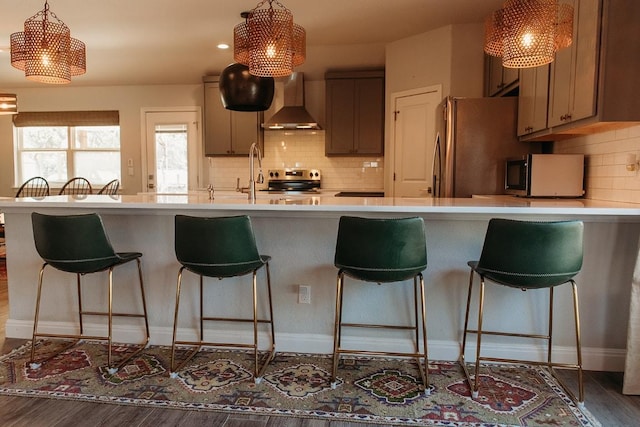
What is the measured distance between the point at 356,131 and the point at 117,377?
428 centimetres

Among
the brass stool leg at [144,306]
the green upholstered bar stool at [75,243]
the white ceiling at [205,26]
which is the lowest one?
the brass stool leg at [144,306]

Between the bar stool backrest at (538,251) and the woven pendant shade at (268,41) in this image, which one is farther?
the woven pendant shade at (268,41)

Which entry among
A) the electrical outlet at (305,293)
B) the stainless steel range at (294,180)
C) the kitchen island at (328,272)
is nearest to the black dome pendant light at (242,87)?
the kitchen island at (328,272)

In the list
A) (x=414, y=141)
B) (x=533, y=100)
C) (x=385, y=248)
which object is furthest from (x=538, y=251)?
(x=414, y=141)

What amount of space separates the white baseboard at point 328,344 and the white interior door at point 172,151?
12.8 ft

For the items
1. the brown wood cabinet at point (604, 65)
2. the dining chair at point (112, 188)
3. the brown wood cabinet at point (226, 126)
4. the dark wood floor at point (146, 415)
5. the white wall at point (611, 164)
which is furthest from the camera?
the dining chair at point (112, 188)

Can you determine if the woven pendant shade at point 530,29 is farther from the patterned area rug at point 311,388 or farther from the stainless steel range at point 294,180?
the stainless steel range at point 294,180

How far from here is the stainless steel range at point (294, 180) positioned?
19.9 ft

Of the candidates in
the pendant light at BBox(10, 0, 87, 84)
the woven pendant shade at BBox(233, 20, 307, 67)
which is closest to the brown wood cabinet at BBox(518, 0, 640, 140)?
the woven pendant shade at BBox(233, 20, 307, 67)

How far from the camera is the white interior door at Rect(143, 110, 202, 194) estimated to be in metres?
6.55

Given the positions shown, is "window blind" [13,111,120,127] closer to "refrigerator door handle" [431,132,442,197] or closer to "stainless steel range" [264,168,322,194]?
"stainless steel range" [264,168,322,194]

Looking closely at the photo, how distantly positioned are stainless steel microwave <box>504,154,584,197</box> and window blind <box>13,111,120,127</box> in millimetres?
5996

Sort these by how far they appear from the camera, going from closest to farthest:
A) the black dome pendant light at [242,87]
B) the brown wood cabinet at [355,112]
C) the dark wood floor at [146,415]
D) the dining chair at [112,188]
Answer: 1. the dark wood floor at [146,415]
2. the black dome pendant light at [242,87]
3. the brown wood cabinet at [355,112]
4. the dining chair at [112,188]

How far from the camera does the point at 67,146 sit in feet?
22.7
